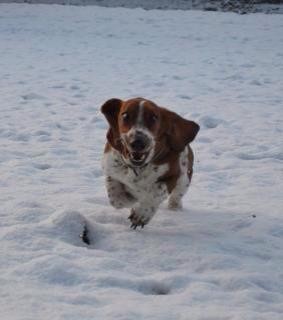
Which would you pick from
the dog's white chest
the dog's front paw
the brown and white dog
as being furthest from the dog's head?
the dog's front paw

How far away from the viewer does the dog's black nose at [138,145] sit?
3.93 metres

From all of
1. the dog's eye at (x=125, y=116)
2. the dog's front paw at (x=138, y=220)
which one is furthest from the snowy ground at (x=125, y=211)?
the dog's eye at (x=125, y=116)

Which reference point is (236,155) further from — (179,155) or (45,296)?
(45,296)

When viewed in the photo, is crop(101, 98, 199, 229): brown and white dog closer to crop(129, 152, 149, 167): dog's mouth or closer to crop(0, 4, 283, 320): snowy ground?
crop(129, 152, 149, 167): dog's mouth

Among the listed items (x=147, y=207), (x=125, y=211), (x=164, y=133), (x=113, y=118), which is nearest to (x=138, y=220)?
(x=147, y=207)

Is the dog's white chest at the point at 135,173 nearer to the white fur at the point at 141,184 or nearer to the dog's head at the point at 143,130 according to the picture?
the white fur at the point at 141,184

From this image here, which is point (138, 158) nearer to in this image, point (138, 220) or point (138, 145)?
point (138, 145)

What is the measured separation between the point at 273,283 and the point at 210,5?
74.3ft

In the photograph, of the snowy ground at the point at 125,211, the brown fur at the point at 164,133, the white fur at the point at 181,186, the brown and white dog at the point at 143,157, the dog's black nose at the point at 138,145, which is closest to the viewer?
the snowy ground at the point at 125,211

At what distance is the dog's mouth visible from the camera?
400 centimetres

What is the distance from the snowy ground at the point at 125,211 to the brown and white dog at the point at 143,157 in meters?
0.19

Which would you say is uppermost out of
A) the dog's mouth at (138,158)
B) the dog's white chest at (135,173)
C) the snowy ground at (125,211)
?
the dog's mouth at (138,158)

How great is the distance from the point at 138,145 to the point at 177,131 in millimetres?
527

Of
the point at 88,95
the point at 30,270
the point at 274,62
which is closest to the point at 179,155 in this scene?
the point at 30,270
